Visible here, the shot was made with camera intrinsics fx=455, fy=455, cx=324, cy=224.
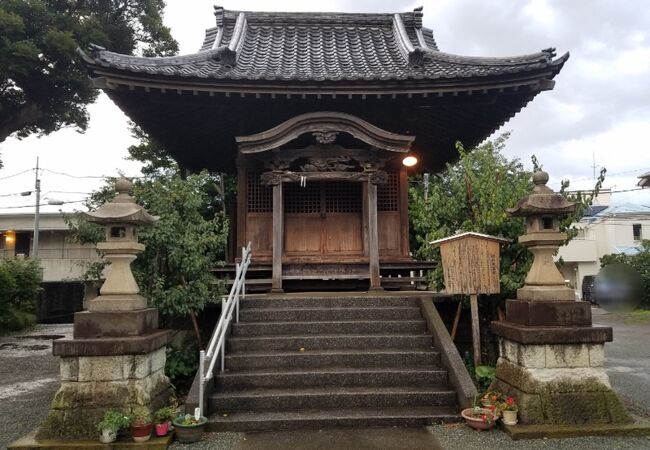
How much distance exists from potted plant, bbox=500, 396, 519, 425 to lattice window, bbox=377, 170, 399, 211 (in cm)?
563

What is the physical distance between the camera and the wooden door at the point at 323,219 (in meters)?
9.91

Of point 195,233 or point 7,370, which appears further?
point 7,370

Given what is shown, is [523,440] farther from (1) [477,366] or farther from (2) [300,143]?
(2) [300,143]

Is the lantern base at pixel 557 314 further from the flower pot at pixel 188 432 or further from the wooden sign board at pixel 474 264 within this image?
the flower pot at pixel 188 432

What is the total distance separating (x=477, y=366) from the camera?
6336 mm

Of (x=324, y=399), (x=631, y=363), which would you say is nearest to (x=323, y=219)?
(x=324, y=399)

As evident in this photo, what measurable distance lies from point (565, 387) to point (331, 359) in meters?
2.83

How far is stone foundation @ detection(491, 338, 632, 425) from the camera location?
4910 millimetres

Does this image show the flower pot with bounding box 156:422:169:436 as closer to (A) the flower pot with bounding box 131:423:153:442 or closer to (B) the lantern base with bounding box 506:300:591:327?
(A) the flower pot with bounding box 131:423:153:442

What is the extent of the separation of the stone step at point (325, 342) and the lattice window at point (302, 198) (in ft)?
13.3

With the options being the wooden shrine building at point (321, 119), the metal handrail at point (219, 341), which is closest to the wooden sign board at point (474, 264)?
the wooden shrine building at point (321, 119)

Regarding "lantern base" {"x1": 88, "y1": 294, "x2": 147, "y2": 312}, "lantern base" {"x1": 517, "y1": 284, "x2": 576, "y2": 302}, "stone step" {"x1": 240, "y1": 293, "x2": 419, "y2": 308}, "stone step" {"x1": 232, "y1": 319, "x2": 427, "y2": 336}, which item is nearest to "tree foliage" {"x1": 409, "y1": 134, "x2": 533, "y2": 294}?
"stone step" {"x1": 240, "y1": 293, "x2": 419, "y2": 308}

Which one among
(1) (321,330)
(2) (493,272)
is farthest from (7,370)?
(2) (493,272)

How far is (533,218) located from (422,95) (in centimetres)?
381
